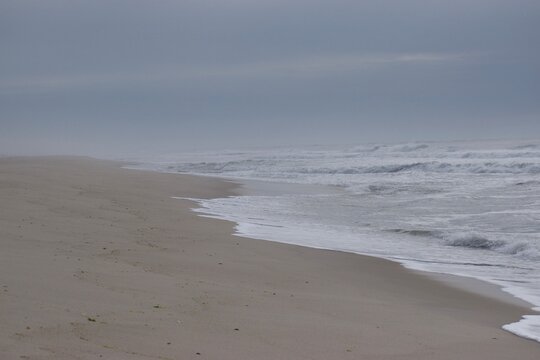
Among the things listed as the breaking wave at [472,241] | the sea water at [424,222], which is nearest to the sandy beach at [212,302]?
the sea water at [424,222]

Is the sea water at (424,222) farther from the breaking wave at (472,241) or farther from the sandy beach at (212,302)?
the sandy beach at (212,302)

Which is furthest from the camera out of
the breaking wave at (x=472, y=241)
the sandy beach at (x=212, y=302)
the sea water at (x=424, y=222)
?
the breaking wave at (x=472, y=241)

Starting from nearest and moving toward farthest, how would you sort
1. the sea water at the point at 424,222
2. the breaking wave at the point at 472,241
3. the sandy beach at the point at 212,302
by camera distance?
the sandy beach at the point at 212,302 < the sea water at the point at 424,222 < the breaking wave at the point at 472,241

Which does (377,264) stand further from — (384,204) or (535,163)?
(535,163)

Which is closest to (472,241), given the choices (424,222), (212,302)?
A: (424,222)

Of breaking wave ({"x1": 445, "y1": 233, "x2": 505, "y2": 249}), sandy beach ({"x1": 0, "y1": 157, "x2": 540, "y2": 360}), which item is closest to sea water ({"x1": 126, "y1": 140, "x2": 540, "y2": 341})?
breaking wave ({"x1": 445, "y1": 233, "x2": 505, "y2": 249})

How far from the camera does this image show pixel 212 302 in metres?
5.71

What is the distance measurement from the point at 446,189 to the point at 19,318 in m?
18.9

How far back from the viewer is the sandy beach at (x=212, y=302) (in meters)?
4.39

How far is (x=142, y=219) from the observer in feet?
38.9

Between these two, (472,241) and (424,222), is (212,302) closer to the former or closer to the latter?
(472,241)

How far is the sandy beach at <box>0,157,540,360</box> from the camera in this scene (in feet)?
14.4

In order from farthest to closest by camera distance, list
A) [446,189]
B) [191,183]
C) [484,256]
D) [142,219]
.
Answer: 1. [191,183]
2. [446,189]
3. [142,219]
4. [484,256]

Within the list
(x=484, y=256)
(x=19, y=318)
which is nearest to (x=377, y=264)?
(x=484, y=256)
